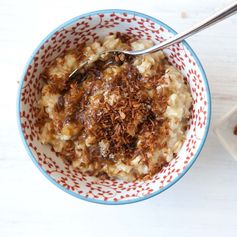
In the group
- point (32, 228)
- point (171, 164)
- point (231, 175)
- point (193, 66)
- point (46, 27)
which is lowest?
point (32, 228)

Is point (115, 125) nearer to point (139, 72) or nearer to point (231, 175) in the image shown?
point (139, 72)

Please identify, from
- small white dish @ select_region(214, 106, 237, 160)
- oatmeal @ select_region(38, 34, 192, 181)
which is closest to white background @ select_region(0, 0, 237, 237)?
small white dish @ select_region(214, 106, 237, 160)

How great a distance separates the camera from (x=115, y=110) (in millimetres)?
1552

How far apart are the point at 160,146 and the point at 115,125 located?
17cm

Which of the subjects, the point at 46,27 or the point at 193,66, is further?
the point at 46,27

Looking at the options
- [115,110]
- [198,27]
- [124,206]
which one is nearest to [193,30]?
[198,27]

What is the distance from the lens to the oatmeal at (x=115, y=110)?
61.1 inches

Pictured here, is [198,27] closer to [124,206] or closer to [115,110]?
[115,110]

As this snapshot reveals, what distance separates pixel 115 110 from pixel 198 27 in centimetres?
40

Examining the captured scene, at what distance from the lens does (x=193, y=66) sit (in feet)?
5.06

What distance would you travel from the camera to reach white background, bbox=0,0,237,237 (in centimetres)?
173

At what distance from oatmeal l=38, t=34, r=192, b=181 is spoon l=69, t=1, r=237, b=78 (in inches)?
1.2

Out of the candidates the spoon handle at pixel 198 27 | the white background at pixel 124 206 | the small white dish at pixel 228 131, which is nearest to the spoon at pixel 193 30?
the spoon handle at pixel 198 27

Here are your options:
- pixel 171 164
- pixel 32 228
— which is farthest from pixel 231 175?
pixel 32 228
